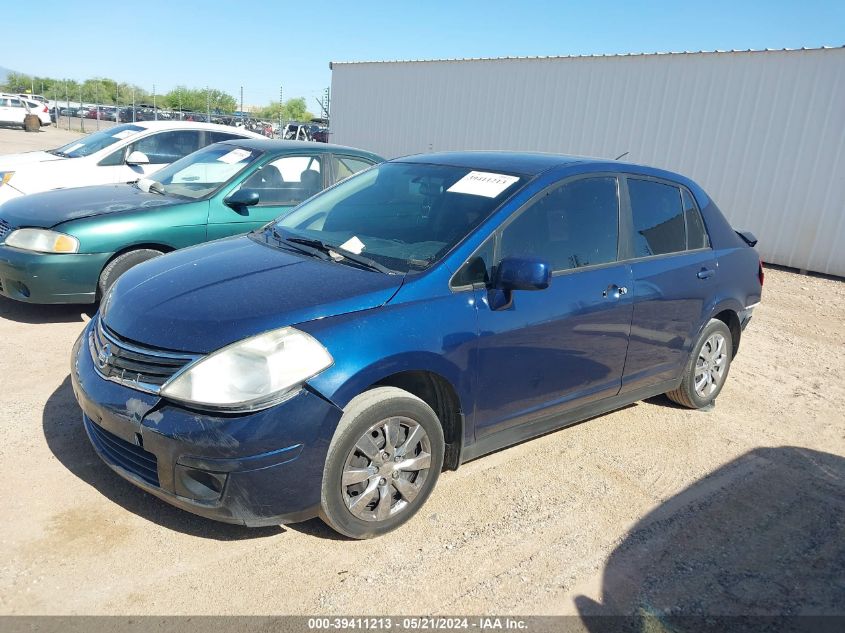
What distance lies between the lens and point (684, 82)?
12.5 metres

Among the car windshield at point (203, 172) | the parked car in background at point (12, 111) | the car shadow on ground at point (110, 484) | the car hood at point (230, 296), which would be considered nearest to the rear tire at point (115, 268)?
the car windshield at point (203, 172)

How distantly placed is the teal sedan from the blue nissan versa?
6.05ft

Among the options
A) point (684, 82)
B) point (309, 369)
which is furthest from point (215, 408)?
point (684, 82)

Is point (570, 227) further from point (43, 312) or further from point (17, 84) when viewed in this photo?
point (17, 84)

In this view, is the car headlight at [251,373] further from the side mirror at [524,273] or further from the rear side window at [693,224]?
the rear side window at [693,224]

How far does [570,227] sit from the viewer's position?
3.98 m

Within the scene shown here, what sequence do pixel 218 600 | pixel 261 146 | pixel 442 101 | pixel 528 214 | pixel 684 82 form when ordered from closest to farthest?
pixel 218 600 < pixel 528 214 < pixel 261 146 < pixel 684 82 < pixel 442 101

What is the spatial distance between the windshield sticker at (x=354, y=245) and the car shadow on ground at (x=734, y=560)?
6.55ft

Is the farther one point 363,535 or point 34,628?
point 363,535

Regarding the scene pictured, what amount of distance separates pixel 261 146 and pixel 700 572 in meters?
5.30

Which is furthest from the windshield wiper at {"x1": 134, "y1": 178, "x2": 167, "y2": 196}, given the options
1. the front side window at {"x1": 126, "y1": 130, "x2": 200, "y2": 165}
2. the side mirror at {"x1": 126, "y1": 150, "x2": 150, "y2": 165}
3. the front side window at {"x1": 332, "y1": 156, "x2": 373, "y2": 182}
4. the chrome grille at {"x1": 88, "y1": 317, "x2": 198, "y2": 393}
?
the chrome grille at {"x1": 88, "y1": 317, "x2": 198, "y2": 393}

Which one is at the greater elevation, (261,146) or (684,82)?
(684,82)

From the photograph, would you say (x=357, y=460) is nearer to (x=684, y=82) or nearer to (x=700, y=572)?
(x=700, y=572)

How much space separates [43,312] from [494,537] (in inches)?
184
